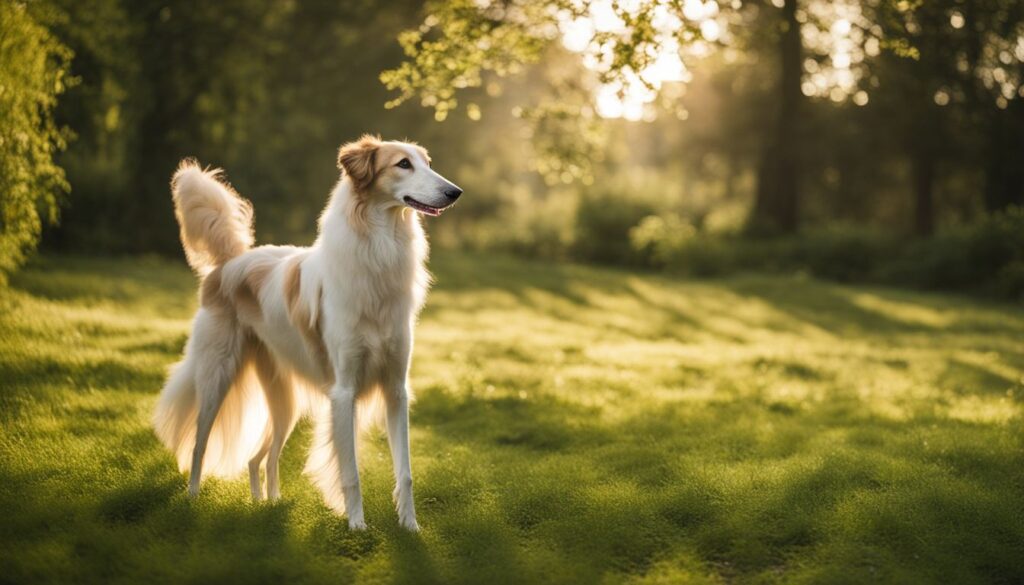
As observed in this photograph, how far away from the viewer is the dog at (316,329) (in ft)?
17.5

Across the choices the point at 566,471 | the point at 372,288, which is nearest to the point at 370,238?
the point at 372,288

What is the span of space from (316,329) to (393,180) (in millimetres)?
1115

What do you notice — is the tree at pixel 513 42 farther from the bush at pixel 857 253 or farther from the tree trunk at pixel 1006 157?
the tree trunk at pixel 1006 157

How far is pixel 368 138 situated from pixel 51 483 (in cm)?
328

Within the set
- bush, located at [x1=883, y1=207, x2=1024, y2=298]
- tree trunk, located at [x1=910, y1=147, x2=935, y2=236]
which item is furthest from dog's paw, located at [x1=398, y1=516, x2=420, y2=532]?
tree trunk, located at [x1=910, y1=147, x2=935, y2=236]

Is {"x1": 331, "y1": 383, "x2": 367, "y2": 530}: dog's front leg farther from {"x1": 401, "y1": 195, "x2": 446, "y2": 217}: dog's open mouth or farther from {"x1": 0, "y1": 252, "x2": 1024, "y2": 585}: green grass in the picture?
{"x1": 401, "y1": 195, "x2": 446, "y2": 217}: dog's open mouth

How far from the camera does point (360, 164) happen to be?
534cm

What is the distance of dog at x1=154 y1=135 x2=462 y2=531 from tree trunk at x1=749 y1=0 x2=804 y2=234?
21831 millimetres

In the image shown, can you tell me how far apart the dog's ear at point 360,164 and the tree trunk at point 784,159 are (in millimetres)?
21965

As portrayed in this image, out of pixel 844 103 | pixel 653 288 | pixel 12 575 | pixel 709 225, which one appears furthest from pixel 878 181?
pixel 12 575

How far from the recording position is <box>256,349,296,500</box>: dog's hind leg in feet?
20.2

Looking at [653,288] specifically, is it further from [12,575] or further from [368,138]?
[12,575]

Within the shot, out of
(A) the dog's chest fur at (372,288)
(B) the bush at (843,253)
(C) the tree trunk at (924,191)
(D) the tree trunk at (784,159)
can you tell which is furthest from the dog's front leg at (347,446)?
(C) the tree trunk at (924,191)

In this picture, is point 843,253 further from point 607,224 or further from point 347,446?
point 347,446
